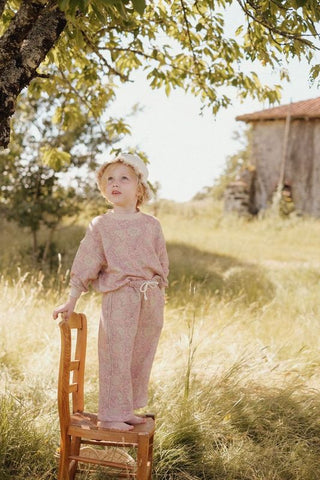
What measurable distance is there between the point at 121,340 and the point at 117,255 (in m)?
0.45

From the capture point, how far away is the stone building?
1977cm

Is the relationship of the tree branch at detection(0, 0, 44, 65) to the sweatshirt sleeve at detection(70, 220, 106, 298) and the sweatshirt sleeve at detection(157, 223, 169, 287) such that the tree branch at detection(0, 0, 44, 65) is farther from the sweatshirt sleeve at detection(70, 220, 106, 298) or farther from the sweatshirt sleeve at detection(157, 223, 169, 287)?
the sweatshirt sleeve at detection(157, 223, 169, 287)

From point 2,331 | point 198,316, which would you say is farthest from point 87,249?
point 198,316

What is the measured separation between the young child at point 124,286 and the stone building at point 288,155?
16.5m

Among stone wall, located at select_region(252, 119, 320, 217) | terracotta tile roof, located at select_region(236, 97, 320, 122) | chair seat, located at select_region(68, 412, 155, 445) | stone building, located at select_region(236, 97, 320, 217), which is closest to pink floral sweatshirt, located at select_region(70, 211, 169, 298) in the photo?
chair seat, located at select_region(68, 412, 155, 445)

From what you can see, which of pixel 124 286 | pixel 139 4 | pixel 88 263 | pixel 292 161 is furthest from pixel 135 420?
pixel 292 161

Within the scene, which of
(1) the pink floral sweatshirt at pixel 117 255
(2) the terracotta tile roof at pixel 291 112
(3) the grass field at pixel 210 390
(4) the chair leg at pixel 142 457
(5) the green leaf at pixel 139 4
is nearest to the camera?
(5) the green leaf at pixel 139 4

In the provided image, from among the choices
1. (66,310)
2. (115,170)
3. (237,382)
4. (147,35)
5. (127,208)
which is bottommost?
(237,382)

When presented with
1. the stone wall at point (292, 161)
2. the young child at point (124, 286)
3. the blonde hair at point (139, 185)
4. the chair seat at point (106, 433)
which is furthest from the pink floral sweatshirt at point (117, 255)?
the stone wall at point (292, 161)

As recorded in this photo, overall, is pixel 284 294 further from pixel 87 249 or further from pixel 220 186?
pixel 220 186

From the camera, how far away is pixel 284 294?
8203 millimetres

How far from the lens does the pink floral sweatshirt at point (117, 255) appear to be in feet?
10.5

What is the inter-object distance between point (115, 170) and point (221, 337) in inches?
113

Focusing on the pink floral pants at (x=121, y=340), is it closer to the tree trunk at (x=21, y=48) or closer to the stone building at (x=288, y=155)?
the tree trunk at (x=21, y=48)
